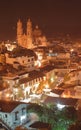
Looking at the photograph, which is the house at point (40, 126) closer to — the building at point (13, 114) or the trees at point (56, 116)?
the trees at point (56, 116)

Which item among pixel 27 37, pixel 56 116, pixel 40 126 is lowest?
pixel 40 126

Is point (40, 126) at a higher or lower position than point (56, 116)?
lower

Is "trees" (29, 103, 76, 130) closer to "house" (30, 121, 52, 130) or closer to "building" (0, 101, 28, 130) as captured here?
"house" (30, 121, 52, 130)

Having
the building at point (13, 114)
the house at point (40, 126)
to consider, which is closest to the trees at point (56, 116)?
the house at point (40, 126)

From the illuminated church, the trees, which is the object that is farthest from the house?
the illuminated church

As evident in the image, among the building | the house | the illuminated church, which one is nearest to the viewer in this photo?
the house

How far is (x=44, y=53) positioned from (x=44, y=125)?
861cm

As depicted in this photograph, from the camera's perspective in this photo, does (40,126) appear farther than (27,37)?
No

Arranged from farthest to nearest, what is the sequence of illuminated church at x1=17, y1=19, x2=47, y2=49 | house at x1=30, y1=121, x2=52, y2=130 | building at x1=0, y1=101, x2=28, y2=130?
illuminated church at x1=17, y1=19, x2=47, y2=49 < building at x1=0, y1=101, x2=28, y2=130 < house at x1=30, y1=121, x2=52, y2=130

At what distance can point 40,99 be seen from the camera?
9.69 meters

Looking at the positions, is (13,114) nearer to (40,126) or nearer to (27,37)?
(40,126)

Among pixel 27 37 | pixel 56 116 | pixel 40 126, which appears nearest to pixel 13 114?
pixel 40 126

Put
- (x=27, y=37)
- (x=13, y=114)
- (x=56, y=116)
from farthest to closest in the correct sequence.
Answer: (x=27, y=37) → (x=13, y=114) → (x=56, y=116)

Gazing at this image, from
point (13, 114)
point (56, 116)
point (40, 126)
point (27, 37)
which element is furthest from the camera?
point (27, 37)
